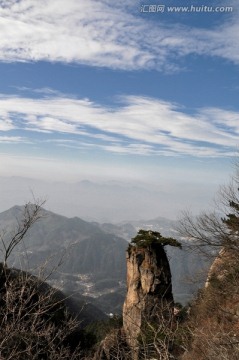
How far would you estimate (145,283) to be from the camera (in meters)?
37.5

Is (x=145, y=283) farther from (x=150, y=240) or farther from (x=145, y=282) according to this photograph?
(x=150, y=240)

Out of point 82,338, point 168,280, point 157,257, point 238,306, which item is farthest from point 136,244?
point 82,338

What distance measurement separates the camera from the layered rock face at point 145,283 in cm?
3700

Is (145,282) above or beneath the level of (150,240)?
beneath

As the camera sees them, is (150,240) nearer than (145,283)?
No

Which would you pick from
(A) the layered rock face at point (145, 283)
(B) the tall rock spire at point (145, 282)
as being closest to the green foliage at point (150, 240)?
(B) the tall rock spire at point (145, 282)

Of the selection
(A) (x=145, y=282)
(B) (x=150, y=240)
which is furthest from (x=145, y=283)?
(B) (x=150, y=240)

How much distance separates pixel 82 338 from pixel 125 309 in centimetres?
1803

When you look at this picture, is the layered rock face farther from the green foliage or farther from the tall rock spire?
the green foliage

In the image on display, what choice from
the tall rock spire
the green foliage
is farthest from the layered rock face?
the green foliage

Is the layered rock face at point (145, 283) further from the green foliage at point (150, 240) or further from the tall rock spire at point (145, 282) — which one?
the green foliage at point (150, 240)

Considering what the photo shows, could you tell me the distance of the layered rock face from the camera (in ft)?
121

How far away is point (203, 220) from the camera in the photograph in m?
25.4

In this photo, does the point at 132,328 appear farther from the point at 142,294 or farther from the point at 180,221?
the point at 180,221
